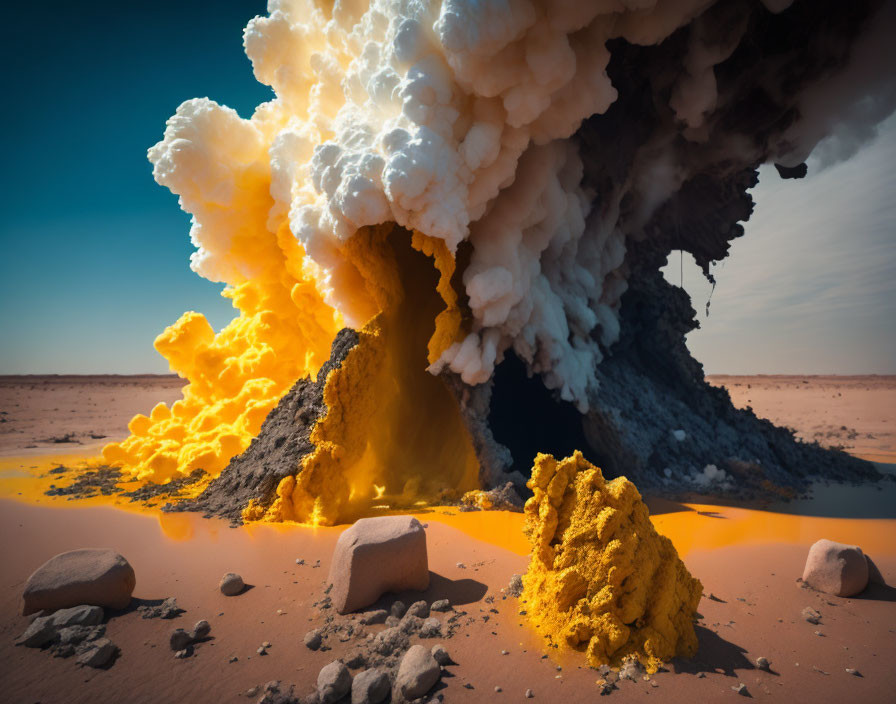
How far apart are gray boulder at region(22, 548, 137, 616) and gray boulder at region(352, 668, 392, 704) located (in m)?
1.94

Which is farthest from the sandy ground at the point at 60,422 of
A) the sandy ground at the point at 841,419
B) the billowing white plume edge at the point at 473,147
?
the sandy ground at the point at 841,419

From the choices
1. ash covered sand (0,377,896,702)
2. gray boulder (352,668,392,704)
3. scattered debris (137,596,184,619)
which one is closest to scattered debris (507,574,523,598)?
ash covered sand (0,377,896,702)

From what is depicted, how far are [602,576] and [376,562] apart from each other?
4.84 ft

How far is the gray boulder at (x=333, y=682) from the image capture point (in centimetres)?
252

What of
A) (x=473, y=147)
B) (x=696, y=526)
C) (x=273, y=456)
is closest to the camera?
(x=696, y=526)

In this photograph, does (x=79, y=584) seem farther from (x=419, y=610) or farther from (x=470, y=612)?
(x=470, y=612)

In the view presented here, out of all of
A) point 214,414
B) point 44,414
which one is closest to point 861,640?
point 214,414

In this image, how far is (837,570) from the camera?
3613 mm

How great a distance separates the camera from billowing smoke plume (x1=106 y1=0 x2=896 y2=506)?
18.2 ft

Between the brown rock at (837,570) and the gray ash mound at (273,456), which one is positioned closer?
the brown rock at (837,570)

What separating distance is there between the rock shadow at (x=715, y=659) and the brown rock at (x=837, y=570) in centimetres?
122

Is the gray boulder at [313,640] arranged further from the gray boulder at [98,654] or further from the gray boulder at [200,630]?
the gray boulder at [98,654]

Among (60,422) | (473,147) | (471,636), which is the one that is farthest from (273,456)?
(60,422)

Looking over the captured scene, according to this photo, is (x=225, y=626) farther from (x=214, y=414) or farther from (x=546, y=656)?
(x=214, y=414)
